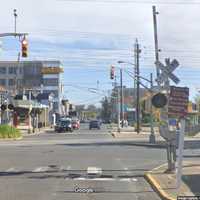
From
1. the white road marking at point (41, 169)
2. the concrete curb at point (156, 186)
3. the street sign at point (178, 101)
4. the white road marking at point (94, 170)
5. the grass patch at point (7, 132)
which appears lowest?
the concrete curb at point (156, 186)

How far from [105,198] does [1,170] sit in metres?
10.0


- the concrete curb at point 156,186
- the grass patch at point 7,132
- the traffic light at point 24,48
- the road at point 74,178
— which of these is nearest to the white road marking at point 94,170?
the road at point 74,178

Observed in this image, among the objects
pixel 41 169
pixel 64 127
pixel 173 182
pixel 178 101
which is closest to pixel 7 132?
pixel 64 127

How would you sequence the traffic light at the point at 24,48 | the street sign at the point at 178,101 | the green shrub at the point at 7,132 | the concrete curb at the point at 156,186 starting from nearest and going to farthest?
the concrete curb at the point at 156,186
the street sign at the point at 178,101
the traffic light at the point at 24,48
the green shrub at the point at 7,132

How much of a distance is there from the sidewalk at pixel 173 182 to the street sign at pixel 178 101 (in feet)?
6.54

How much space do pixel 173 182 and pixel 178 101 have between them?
3073 millimetres

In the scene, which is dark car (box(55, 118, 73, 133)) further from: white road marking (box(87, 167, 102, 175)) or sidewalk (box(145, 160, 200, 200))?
sidewalk (box(145, 160, 200, 200))

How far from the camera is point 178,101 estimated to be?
18219 mm

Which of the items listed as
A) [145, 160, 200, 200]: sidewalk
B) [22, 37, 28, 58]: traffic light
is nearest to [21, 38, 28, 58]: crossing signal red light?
[22, 37, 28, 58]: traffic light

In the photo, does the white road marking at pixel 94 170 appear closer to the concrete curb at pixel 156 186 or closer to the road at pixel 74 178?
the road at pixel 74 178

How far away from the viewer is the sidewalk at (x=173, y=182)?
685 inches

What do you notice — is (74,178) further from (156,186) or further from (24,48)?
(24,48)

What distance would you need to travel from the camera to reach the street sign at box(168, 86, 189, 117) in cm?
1806

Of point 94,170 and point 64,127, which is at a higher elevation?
point 64,127
